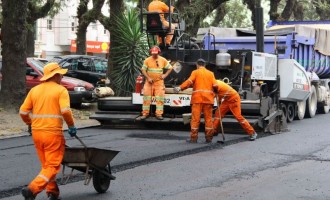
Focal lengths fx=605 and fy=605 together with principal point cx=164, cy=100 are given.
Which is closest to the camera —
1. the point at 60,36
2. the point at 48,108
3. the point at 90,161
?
the point at 48,108

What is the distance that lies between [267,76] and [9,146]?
6382mm

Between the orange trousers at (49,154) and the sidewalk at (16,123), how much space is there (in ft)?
21.0

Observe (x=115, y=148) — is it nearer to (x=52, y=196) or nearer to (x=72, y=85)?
(x=52, y=196)

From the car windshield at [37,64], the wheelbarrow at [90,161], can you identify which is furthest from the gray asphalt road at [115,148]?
the car windshield at [37,64]

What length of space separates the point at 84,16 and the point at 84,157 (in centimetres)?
2299

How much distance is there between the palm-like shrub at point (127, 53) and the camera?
18.0 metres

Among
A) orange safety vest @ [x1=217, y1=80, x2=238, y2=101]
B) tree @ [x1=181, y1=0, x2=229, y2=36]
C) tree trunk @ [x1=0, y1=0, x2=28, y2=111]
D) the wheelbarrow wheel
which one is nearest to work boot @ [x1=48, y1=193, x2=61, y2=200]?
the wheelbarrow wheel

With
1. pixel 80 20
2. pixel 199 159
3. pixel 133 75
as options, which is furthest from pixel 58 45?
pixel 199 159

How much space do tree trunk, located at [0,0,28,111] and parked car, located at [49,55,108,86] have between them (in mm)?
3357

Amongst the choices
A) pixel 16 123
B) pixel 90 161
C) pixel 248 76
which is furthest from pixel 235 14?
pixel 90 161

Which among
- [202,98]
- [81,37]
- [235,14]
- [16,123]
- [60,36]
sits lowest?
[16,123]

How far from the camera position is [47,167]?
6.15 m

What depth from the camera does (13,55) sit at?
605 inches

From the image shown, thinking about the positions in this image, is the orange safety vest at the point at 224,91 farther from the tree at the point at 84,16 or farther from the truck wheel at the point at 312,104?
the tree at the point at 84,16
